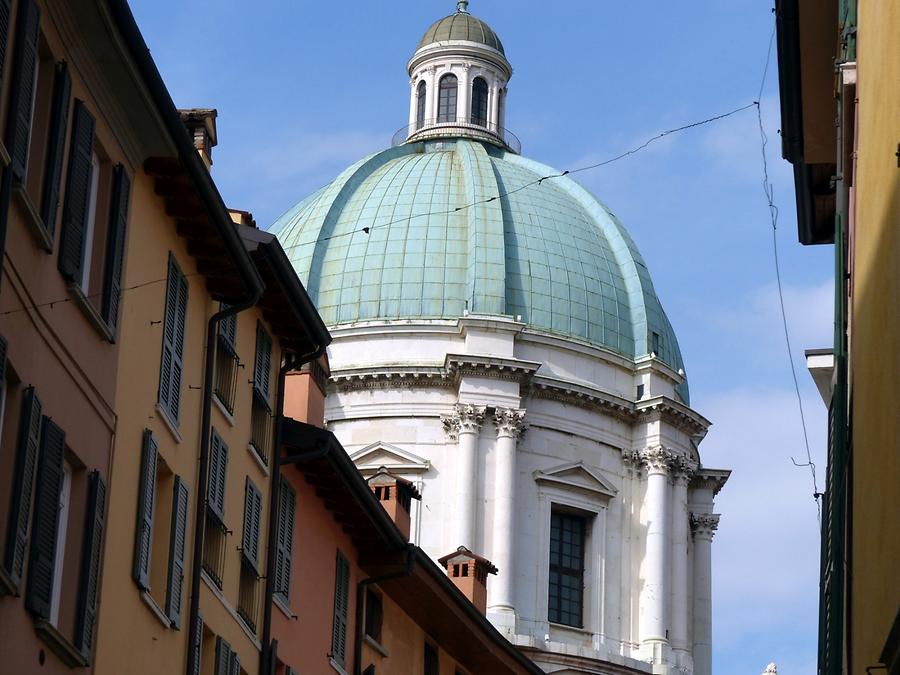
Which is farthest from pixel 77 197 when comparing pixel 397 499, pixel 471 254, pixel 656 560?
pixel 471 254

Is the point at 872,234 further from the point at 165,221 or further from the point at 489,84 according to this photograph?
the point at 489,84

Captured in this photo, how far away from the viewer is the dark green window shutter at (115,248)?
766 inches

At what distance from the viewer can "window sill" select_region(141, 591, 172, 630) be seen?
68.0 ft

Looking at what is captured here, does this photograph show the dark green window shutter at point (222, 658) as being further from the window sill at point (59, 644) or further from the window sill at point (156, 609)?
the window sill at point (59, 644)

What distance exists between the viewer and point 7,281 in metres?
16.4

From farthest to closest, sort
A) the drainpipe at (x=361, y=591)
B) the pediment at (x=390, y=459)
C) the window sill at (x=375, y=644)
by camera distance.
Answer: the pediment at (x=390, y=459) → the window sill at (x=375, y=644) → the drainpipe at (x=361, y=591)

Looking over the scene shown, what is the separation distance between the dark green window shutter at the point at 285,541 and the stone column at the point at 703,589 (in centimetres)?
3593

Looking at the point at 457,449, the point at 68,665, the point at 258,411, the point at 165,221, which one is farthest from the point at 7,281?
the point at 457,449

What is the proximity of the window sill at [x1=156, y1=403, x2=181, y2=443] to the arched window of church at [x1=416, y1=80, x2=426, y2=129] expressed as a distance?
46.0 metres

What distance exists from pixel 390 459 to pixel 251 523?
111 ft

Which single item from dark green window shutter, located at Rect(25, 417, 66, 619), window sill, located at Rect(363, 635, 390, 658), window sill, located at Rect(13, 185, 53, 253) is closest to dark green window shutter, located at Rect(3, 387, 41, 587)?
dark green window shutter, located at Rect(25, 417, 66, 619)

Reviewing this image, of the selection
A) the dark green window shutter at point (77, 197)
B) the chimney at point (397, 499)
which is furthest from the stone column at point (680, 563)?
the dark green window shutter at point (77, 197)

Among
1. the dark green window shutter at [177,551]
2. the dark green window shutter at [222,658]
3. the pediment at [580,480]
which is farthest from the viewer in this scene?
the pediment at [580,480]

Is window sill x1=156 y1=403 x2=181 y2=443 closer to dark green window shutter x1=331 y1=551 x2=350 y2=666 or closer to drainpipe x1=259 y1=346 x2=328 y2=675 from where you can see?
drainpipe x1=259 y1=346 x2=328 y2=675
